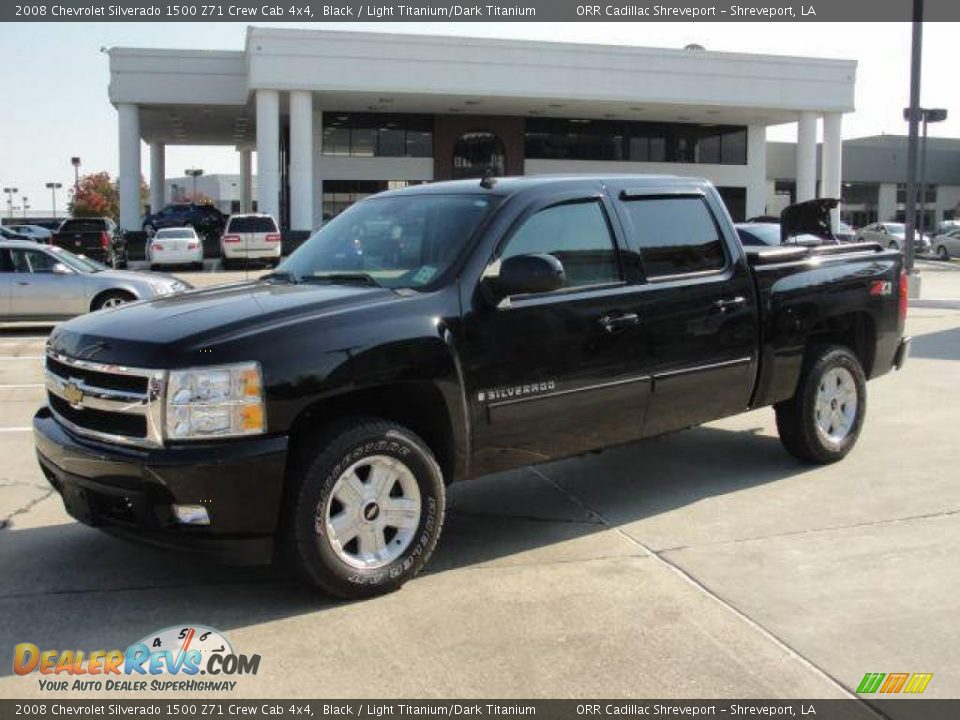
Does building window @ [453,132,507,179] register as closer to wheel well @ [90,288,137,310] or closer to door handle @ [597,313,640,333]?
wheel well @ [90,288,137,310]

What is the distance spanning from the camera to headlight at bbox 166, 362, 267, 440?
3953mm

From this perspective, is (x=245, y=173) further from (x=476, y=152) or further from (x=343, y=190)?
(x=476, y=152)

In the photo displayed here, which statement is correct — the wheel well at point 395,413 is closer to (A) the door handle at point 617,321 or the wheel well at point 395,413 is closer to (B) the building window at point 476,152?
(A) the door handle at point 617,321

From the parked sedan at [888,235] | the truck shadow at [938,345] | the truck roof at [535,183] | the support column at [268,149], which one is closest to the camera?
the truck roof at [535,183]

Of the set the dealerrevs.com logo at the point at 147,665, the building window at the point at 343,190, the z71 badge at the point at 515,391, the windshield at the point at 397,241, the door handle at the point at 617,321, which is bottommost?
the dealerrevs.com logo at the point at 147,665

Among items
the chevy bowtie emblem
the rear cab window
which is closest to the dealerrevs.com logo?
the chevy bowtie emblem

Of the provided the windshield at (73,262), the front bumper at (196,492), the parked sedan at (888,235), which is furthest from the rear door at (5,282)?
the parked sedan at (888,235)

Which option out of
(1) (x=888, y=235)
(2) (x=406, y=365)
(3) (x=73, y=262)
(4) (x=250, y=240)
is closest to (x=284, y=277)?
(2) (x=406, y=365)

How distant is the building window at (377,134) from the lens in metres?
42.9

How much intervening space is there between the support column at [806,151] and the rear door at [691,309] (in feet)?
127

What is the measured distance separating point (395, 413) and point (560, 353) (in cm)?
93

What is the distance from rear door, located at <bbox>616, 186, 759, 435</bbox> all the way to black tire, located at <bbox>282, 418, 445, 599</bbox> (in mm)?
1592

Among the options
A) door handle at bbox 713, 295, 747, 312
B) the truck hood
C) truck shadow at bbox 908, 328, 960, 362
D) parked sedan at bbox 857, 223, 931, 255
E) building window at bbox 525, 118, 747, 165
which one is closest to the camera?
the truck hood

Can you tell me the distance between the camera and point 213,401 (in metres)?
3.96
